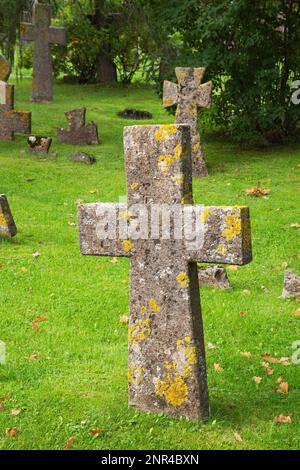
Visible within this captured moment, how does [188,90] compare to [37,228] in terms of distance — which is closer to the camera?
[37,228]

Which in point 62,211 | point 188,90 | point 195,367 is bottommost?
point 62,211

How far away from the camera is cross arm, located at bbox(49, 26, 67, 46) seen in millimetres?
22344

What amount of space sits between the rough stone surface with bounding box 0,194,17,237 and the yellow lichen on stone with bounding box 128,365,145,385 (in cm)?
503

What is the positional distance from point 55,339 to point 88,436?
1.84 m

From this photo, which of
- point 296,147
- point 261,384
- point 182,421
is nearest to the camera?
point 182,421

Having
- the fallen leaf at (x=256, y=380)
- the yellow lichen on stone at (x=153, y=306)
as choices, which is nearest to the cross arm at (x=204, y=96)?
the fallen leaf at (x=256, y=380)

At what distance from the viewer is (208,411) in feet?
18.1

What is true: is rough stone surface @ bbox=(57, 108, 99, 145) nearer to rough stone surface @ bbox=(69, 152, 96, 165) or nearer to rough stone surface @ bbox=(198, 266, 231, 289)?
rough stone surface @ bbox=(69, 152, 96, 165)

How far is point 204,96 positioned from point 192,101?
28 cm

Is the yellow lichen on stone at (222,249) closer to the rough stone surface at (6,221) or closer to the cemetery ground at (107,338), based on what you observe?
the cemetery ground at (107,338)

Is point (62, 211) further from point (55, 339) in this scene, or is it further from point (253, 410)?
point (253, 410)

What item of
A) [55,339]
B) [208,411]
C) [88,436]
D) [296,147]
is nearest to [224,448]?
[208,411]

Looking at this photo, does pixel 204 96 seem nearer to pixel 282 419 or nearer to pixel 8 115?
pixel 8 115

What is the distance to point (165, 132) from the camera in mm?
5254
